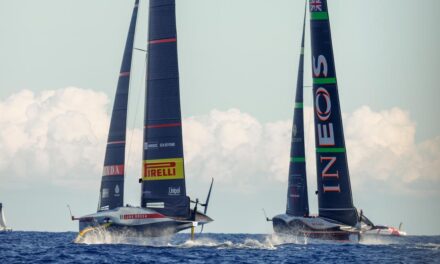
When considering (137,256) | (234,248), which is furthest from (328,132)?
(137,256)

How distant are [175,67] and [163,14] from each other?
286cm

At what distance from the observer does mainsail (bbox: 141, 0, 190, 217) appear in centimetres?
5603

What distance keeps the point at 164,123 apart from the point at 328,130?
508 inches

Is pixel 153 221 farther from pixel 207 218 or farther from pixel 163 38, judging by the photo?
pixel 163 38

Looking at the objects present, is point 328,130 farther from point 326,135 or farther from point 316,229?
point 316,229

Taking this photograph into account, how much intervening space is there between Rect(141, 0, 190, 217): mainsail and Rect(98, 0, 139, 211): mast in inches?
282

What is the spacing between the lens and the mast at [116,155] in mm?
63656

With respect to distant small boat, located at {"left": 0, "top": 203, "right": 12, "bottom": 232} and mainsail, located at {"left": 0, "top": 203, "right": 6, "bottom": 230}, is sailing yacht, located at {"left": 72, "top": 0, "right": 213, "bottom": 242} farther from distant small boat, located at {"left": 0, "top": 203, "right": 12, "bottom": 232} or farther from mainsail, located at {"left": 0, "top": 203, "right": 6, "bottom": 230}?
mainsail, located at {"left": 0, "top": 203, "right": 6, "bottom": 230}

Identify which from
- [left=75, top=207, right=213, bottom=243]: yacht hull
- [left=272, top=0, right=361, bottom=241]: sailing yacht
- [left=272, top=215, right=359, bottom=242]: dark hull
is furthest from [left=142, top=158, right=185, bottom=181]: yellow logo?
[left=272, top=215, right=359, bottom=242]: dark hull

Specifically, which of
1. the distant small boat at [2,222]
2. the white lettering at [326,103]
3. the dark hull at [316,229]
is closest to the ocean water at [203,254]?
the dark hull at [316,229]

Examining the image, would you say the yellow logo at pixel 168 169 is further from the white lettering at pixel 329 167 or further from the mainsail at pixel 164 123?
the white lettering at pixel 329 167

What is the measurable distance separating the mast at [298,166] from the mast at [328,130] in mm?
10011

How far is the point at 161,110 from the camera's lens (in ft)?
183

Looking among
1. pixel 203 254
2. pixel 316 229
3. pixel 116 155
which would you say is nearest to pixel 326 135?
pixel 316 229
